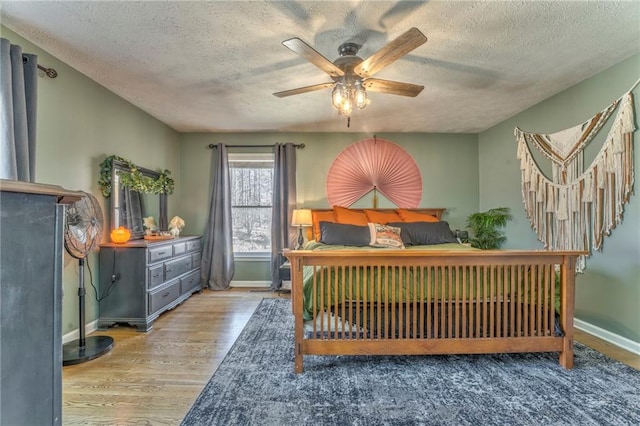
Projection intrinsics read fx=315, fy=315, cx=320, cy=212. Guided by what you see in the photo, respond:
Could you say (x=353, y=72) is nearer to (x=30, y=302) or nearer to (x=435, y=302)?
(x=435, y=302)

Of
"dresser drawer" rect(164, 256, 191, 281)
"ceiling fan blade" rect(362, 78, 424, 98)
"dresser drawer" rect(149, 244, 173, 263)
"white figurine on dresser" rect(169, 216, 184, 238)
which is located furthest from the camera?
"white figurine on dresser" rect(169, 216, 184, 238)

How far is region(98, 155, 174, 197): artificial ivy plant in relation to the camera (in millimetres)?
3168

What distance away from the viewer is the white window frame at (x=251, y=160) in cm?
490

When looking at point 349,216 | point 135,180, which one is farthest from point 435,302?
point 135,180

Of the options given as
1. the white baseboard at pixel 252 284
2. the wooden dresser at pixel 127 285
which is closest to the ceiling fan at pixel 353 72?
the wooden dresser at pixel 127 285

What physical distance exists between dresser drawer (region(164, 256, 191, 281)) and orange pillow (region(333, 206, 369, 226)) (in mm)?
2064

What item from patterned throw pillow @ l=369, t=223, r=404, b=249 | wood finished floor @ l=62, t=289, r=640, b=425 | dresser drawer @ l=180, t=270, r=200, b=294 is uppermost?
patterned throw pillow @ l=369, t=223, r=404, b=249

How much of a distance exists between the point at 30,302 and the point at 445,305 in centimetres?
230

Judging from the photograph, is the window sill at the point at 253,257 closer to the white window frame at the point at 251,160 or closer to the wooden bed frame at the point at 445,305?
the white window frame at the point at 251,160

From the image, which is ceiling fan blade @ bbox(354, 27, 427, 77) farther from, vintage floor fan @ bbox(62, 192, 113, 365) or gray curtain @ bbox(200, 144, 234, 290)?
gray curtain @ bbox(200, 144, 234, 290)

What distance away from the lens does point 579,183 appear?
3.05m

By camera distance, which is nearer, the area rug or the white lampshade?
the area rug

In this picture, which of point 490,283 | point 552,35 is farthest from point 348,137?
point 490,283

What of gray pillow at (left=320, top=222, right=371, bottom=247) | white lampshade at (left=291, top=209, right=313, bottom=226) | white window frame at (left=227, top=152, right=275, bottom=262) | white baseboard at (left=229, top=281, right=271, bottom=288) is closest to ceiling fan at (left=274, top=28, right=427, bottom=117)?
gray pillow at (left=320, top=222, right=371, bottom=247)
